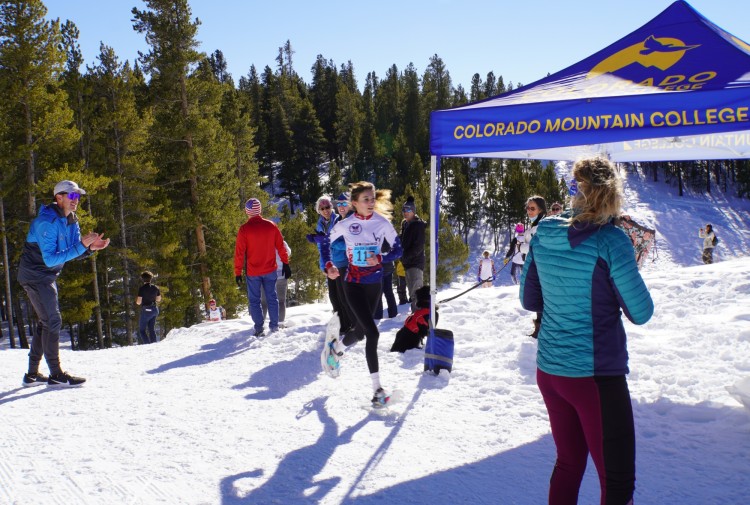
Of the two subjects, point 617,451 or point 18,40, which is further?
point 18,40

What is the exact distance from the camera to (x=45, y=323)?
16.9 feet

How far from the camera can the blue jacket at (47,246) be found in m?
4.90

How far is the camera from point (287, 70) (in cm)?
10312

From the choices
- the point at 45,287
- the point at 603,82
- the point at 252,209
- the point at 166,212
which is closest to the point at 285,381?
the point at 45,287

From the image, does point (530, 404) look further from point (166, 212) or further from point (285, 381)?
point (166, 212)

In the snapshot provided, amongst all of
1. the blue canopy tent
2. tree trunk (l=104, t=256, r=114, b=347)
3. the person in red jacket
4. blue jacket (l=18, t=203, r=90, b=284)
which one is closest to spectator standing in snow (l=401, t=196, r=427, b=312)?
the person in red jacket

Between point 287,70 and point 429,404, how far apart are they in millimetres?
106943

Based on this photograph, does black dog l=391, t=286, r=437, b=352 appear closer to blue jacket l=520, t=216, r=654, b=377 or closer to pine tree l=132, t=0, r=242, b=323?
blue jacket l=520, t=216, r=654, b=377

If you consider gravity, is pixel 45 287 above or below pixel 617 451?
above

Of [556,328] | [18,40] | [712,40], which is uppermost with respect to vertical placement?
[18,40]

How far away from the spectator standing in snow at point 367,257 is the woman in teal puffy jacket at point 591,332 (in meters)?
2.38

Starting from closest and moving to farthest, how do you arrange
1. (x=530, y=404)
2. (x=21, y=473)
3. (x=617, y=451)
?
(x=617, y=451)
(x=21, y=473)
(x=530, y=404)

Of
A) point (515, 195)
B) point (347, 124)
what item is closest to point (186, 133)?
point (515, 195)

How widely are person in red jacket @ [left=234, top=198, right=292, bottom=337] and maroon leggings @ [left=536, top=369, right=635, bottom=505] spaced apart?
578 cm
